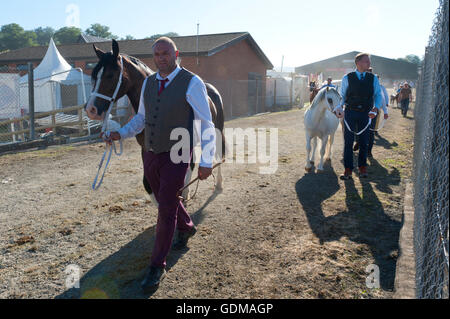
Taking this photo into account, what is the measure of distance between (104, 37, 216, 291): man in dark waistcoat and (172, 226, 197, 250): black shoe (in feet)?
2.07

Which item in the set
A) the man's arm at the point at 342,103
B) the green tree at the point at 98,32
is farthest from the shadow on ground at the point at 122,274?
the green tree at the point at 98,32

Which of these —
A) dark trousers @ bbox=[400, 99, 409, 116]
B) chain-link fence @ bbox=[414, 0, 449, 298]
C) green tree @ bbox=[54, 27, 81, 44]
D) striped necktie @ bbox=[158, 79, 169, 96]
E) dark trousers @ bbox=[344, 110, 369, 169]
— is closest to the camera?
chain-link fence @ bbox=[414, 0, 449, 298]

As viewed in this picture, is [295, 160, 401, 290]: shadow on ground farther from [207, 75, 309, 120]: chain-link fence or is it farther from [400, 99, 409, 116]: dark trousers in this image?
[400, 99, 409, 116]: dark trousers

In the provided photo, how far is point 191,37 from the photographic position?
22.1 meters

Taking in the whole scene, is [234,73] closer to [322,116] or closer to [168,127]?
[322,116]

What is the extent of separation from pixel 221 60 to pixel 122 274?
17402 millimetres

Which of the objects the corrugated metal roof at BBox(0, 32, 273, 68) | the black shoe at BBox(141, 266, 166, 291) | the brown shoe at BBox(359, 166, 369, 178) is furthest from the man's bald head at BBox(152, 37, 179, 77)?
the corrugated metal roof at BBox(0, 32, 273, 68)

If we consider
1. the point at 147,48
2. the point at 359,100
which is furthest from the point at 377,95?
the point at 147,48

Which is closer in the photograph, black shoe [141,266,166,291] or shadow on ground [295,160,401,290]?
black shoe [141,266,166,291]

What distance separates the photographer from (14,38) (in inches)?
2889

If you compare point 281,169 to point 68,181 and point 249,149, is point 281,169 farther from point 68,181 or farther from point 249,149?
point 68,181

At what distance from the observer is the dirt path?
3.03m
